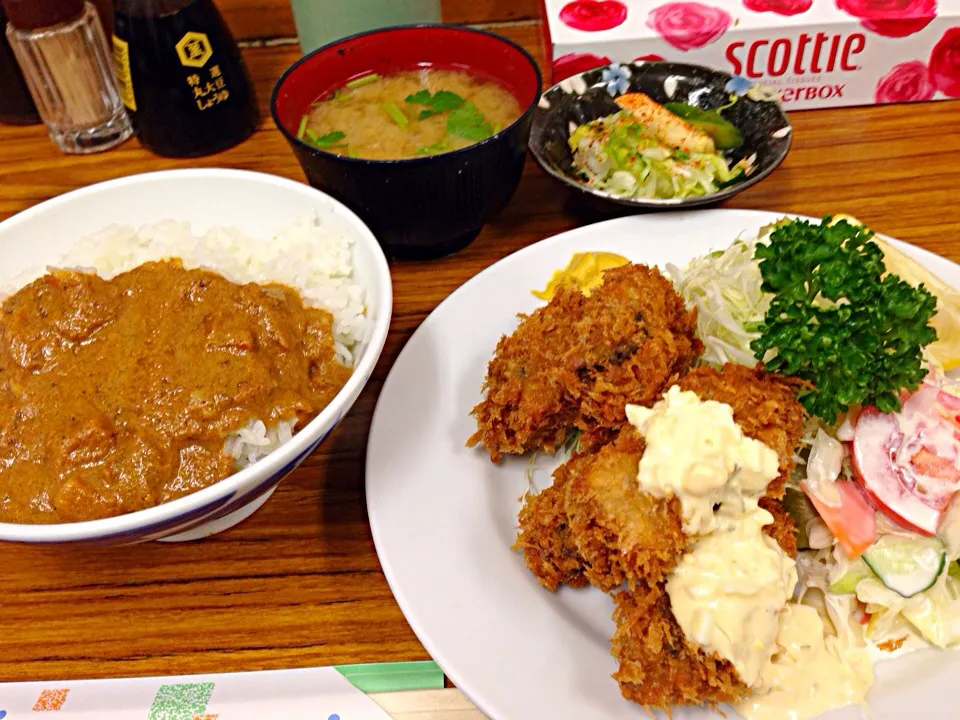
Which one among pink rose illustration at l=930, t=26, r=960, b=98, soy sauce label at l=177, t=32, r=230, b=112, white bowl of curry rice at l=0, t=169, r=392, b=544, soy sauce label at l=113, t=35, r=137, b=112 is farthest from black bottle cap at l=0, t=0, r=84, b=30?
pink rose illustration at l=930, t=26, r=960, b=98

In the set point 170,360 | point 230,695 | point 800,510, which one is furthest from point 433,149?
point 230,695

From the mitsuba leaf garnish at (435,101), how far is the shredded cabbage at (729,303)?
843 mm

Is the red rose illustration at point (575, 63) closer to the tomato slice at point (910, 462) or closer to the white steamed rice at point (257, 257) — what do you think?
the white steamed rice at point (257, 257)

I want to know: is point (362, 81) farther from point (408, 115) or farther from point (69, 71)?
point (69, 71)

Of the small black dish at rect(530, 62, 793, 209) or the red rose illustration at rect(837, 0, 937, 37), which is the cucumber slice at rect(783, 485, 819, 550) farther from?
the red rose illustration at rect(837, 0, 937, 37)

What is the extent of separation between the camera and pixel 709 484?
1.27m

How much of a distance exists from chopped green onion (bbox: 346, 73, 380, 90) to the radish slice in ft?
5.38

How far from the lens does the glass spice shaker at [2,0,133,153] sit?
235cm

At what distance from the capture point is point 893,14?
7.63 ft

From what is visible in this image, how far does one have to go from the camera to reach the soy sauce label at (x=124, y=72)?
2.28m

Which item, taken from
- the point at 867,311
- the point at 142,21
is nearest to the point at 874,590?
the point at 867,311

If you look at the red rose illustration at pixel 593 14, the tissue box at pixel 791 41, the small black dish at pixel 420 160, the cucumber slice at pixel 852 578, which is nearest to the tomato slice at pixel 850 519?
the cucumber slice at pixel 852 578

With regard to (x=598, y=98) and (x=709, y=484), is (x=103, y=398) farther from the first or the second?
(x=598, y=98)

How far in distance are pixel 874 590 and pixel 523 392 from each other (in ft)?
2.54
